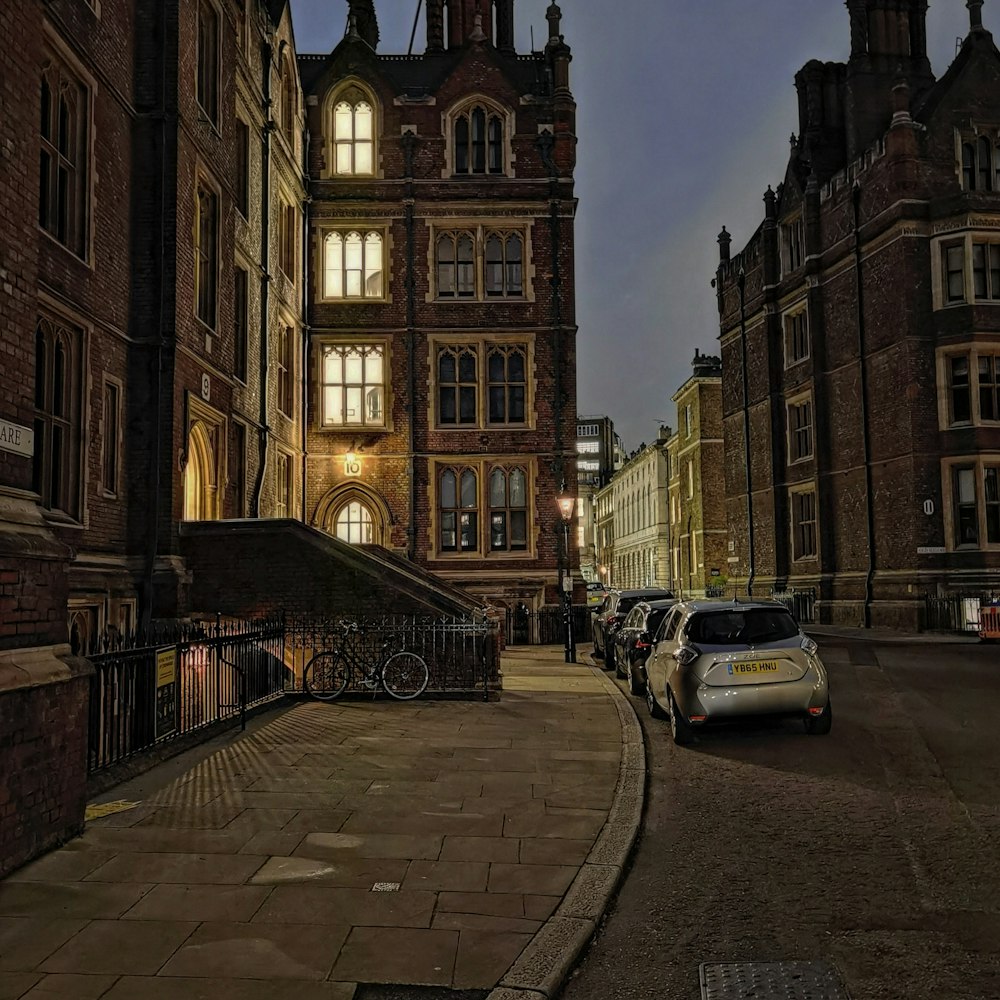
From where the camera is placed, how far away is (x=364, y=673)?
15172 millimetres

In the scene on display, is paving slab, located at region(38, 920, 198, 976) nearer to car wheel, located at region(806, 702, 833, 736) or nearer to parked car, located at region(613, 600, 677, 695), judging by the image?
car wheel, located at region(806, 702, 833, 736)

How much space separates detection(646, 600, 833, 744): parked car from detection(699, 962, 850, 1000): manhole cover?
608 cm

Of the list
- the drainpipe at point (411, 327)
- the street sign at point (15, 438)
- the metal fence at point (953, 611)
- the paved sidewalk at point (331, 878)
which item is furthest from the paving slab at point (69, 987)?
the metal fence at point (953, 611)

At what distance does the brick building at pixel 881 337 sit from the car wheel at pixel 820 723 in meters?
19.4

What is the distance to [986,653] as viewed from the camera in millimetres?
21797

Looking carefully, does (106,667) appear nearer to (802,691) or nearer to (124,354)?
(802,691)

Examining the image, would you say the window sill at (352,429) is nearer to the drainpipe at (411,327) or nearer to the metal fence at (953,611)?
the drainpipe at (411,327)

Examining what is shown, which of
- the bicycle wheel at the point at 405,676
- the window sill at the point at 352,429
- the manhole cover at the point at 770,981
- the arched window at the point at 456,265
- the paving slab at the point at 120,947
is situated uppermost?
the arched window at the point at 456,265

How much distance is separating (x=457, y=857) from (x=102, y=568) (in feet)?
32.6

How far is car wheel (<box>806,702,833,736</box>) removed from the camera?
11234mm

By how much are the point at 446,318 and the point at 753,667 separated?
63.9ft

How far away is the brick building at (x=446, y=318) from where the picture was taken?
2795 centimetres

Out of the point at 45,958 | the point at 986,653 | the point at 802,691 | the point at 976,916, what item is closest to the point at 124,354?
the point at 802,691

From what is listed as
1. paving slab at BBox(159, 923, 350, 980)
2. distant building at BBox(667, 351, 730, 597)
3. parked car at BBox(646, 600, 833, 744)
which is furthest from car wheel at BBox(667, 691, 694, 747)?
distant building at BBox(667, 351, 730, 597)
